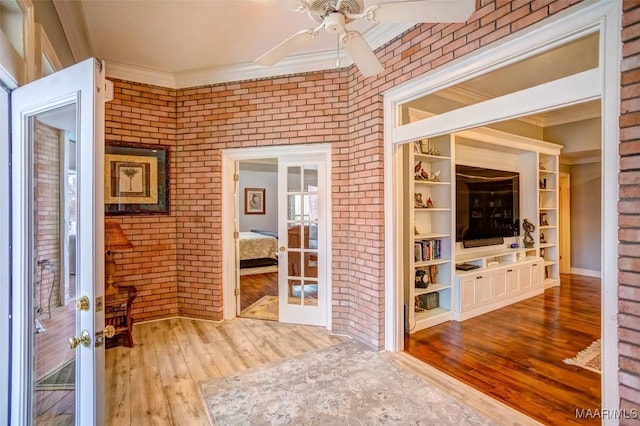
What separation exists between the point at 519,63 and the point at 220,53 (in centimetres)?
276

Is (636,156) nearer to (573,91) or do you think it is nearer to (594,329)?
(573,91)

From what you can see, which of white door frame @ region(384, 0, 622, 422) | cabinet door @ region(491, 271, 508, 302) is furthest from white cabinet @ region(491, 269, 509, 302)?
white door frame @ region(384, 0, 622, 422)

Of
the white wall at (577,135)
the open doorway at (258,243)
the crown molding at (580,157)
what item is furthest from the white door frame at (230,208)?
the crown molding at (580,157)

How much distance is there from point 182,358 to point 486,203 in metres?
4.23

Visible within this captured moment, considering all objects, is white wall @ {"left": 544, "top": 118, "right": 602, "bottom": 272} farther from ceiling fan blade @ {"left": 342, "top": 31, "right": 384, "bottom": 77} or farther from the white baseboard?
ceiling fan blade @ {"left": 342, "top": 31, "right": 384, "bottom": 77}

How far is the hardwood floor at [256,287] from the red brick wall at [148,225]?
3.49ft

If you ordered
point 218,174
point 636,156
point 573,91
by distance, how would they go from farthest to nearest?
point 218,174, point 573,91, point 636,156

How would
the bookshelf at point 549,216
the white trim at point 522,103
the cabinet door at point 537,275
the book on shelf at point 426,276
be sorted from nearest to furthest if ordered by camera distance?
1. the white trim at point 522,103
2. the book on shelf at point 426,276
3. the cabinet door at point 537,275
4. the bookshelf at point 549,216

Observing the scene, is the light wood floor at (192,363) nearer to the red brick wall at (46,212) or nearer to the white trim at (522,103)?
the red brick wall at (46,212)

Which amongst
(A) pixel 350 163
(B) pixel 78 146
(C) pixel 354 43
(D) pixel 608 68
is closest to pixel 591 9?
(D) pixel 608 68

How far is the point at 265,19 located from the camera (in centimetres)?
279

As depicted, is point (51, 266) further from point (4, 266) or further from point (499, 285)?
point (499, 285)

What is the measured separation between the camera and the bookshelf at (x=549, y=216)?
5551 millimetres

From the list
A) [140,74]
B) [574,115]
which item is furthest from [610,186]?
[574,115]
